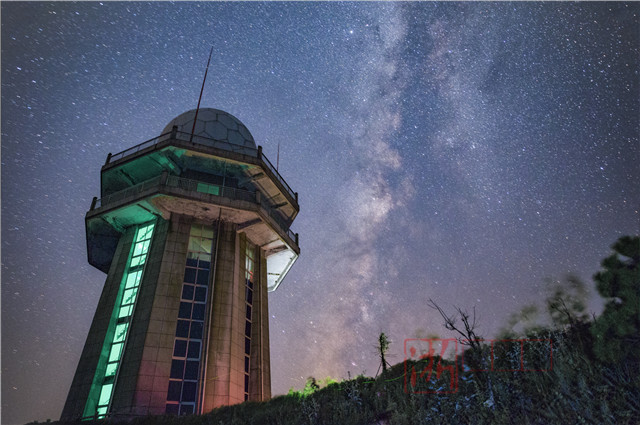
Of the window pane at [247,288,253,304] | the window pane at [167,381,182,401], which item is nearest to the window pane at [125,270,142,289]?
the window pane at [167,381,182,401]

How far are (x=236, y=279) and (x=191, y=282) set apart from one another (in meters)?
2.83

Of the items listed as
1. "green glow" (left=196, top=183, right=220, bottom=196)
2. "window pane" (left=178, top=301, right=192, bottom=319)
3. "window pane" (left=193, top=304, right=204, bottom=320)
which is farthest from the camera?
"green glow" (left=196, top=183, right=220, bottom=196)

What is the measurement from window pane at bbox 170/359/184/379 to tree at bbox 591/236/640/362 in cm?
1997

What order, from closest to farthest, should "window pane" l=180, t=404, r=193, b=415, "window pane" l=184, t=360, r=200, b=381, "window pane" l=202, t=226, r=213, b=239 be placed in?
"window pane" l=180, t=404, r=193, b=415 < "window pane" l=184, t=360, r=200, b=381 < "window pane" l=202, t=226, r=213, b=239

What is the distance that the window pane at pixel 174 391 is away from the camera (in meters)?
21.1

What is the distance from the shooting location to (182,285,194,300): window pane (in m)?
24.5

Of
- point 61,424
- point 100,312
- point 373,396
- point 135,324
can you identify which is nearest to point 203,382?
point 135,324

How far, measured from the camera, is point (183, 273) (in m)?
24.8

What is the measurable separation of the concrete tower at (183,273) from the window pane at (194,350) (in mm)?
57

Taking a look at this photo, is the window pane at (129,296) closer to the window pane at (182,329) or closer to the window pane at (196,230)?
the window pane at (182,329)

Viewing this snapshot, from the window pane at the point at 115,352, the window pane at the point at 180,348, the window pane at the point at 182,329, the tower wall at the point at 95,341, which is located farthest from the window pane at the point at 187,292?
the tower wall at the point at 95,341

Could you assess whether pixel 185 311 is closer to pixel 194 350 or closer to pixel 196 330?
pixel 196 330

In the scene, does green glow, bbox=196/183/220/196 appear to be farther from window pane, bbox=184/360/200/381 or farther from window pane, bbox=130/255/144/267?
window pane, bbox=184/360/200/381

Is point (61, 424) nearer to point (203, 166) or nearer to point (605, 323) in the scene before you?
point (203, 166)
